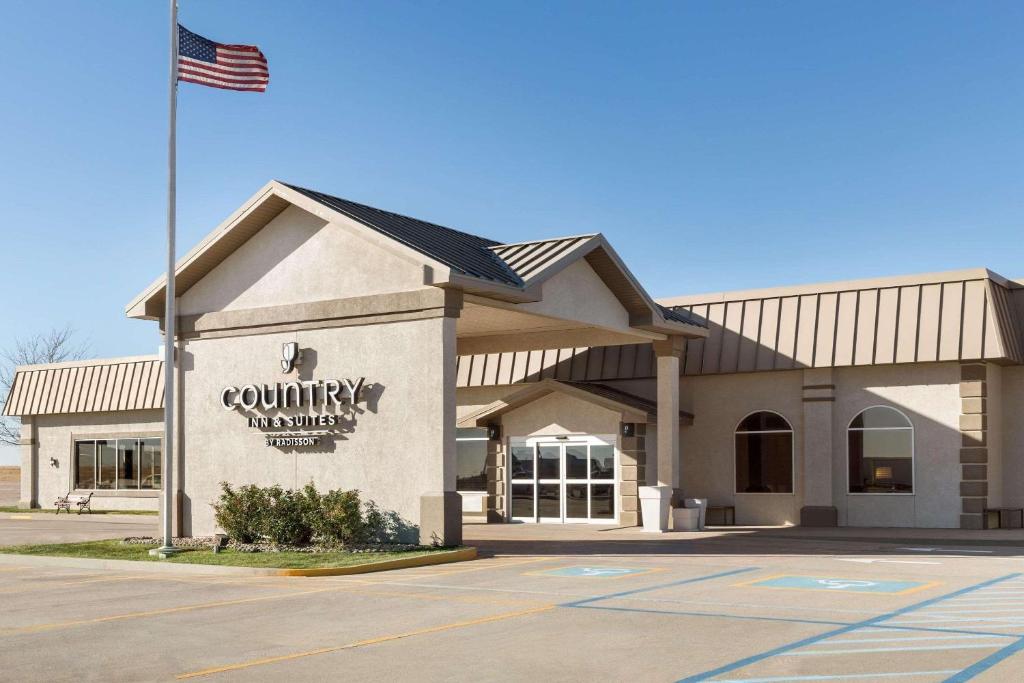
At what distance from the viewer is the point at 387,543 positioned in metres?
20.7

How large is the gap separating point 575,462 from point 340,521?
408 inches

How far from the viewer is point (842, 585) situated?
15.2 meters

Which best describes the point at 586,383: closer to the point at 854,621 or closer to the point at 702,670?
the point at 854,621

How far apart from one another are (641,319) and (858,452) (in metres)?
6.48

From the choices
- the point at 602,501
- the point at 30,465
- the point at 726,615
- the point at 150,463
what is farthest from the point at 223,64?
the point at 30,465

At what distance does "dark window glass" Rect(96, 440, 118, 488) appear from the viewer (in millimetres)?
39781

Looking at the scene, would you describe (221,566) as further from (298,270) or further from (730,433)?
(730,433)

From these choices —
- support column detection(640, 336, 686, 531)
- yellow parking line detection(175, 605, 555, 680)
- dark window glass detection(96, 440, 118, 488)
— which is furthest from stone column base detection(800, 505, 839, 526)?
dark window glass detection(96, 440, 118, 488)

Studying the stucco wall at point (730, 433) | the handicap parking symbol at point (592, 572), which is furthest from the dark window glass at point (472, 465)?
the handicap parking symbol at point (592, 572)

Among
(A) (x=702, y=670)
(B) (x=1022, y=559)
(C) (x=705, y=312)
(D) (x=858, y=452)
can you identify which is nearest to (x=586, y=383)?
(C) (x=705, y=312)

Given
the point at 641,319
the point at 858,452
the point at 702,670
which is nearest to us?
the point at 702,670

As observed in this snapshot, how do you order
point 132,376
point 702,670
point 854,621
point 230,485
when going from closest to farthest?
point 702,670, point 854,621, point 230,485, point 132,376

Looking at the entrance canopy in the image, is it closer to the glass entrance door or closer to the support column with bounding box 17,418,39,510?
the glass entrance door

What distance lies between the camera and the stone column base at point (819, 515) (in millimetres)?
27812
